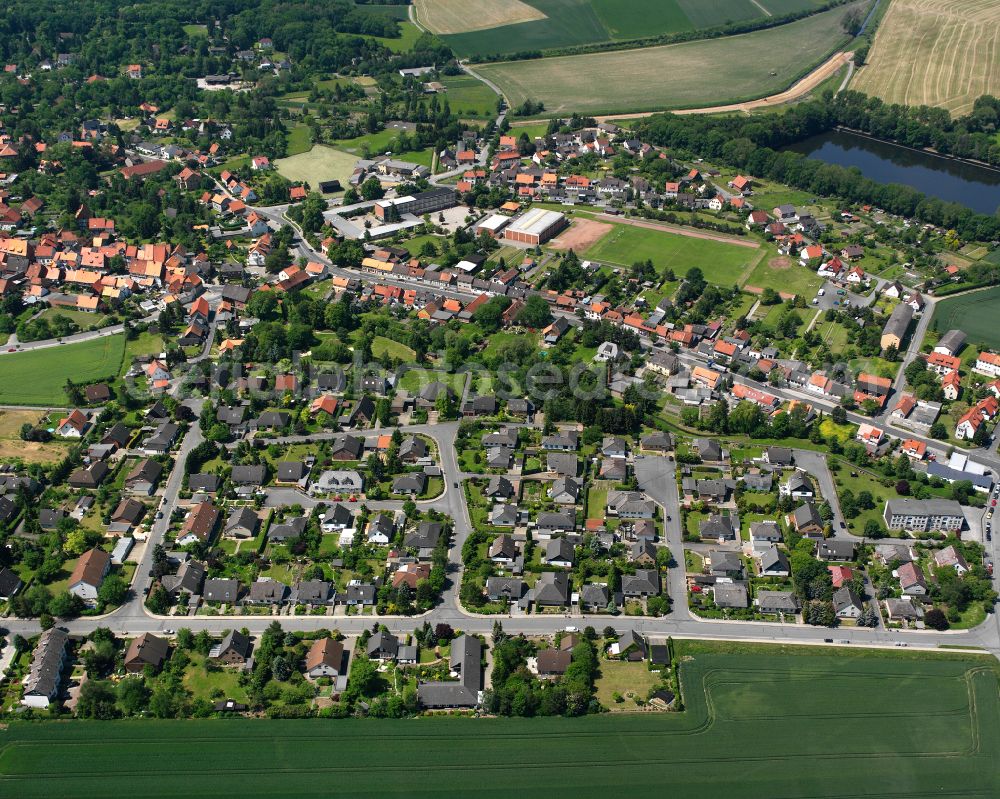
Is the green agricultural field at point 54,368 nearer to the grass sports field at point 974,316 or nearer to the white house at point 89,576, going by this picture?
the white house at point 89,576

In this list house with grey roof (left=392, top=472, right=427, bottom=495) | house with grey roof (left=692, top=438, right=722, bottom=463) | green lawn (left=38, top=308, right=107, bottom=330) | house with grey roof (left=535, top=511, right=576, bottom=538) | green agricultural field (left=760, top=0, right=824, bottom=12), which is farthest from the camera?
green agricultural field (left=760, top=0, right=824, bottom=12)

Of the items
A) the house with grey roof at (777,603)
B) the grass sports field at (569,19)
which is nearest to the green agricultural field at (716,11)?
the grass sports field at (569,19)

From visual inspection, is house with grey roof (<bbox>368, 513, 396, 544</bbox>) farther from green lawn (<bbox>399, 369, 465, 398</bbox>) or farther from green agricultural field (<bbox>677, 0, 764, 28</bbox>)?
green agricultural field (<bbox>677, 0, 764, 28</bbox>)

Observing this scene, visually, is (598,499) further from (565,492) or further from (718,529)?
(718,529)

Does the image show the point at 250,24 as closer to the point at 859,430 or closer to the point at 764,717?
the point at 859,430

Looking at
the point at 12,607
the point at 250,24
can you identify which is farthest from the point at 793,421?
the point at 250,24

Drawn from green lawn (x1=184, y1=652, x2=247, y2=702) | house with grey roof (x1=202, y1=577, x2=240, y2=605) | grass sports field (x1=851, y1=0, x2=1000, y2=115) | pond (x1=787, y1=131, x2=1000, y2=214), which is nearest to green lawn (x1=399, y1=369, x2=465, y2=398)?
house with grey roof (x1=202, y1=577, x2=240, y2=605)
